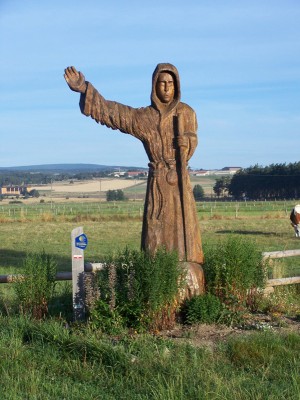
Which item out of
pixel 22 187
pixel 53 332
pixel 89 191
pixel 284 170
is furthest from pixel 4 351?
pixel 22 187

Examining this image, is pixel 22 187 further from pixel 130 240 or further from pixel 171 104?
pixel 171 104

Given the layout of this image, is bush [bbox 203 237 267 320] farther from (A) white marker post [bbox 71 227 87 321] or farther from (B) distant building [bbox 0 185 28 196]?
(B) distant building [bbox 0 185 28 196]

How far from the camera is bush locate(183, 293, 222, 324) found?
7742 millimetres

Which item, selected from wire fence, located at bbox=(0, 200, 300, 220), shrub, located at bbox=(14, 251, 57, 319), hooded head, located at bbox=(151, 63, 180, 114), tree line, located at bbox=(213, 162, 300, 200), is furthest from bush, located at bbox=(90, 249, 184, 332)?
tree line, located at bbox=(213, 162, 300, 200)

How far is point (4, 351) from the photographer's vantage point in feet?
21.5

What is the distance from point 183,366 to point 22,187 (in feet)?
428

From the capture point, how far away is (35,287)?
7.94 metres

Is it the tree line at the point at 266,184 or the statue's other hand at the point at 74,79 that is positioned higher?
the statue's other hand at the point at 74,79

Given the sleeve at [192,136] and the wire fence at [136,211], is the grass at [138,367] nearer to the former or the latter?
the sleeve at [192,136]

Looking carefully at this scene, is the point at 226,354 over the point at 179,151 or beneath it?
beneath

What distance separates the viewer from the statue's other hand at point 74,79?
8.03m

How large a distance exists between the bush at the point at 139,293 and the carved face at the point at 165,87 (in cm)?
196

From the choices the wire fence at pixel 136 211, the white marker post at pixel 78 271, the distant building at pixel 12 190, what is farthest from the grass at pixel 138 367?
the distant building at pixel 12 190

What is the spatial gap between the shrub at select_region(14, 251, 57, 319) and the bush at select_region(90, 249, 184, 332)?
0.74 metres
